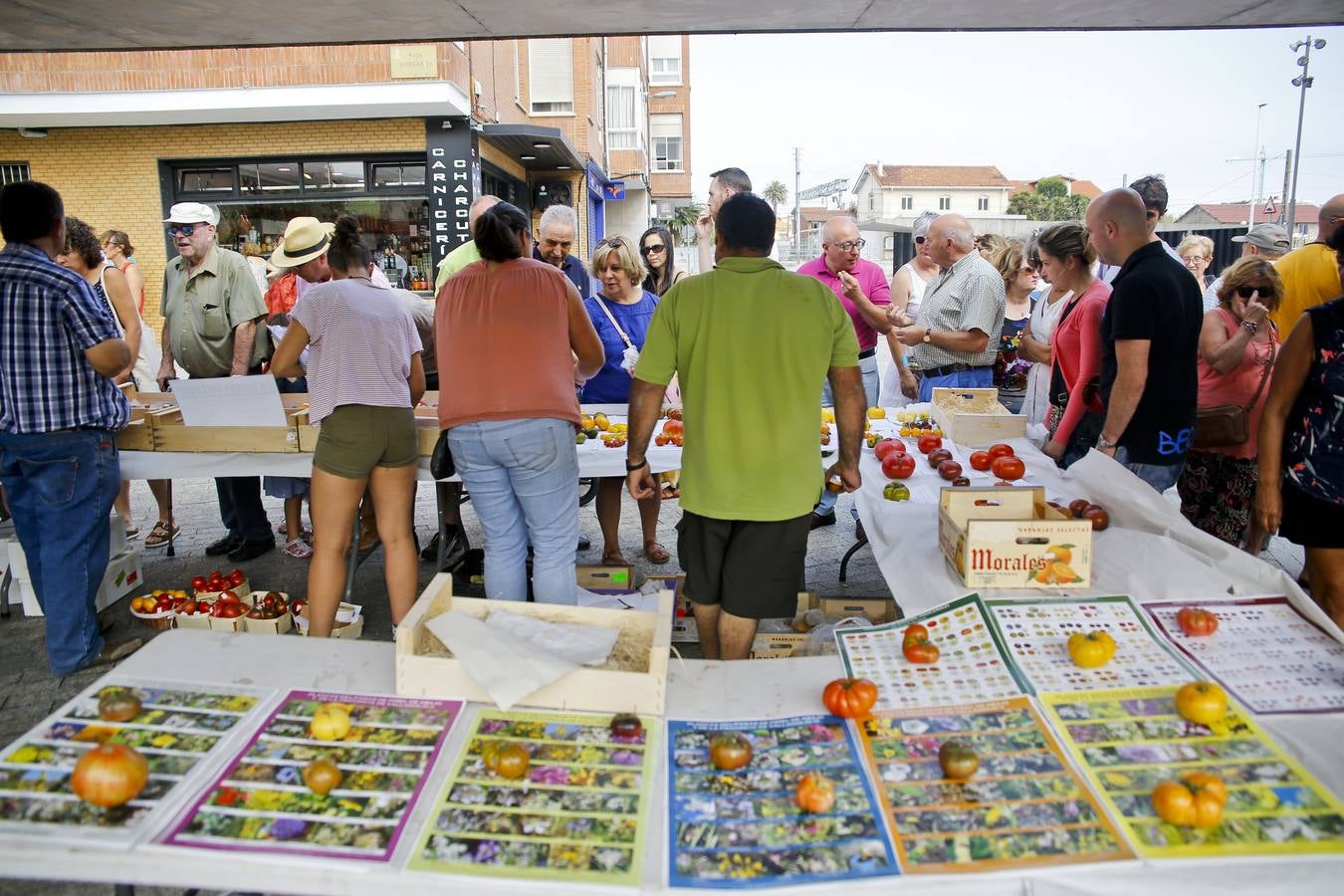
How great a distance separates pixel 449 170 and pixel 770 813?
14.1 metres

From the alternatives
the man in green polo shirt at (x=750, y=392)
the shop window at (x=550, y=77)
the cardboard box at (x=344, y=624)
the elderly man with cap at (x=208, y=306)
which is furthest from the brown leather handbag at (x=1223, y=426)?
the shop window at (x=550, y=77)

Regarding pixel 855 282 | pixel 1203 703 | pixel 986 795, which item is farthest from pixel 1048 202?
pixel 986 795

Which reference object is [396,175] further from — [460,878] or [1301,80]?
[1301,80]

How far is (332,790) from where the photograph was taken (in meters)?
1.55

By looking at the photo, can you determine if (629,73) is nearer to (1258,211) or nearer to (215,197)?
(215,197)

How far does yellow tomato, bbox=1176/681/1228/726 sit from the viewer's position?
1697 millimetres

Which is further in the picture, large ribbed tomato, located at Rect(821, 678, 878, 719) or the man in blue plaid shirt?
the man in blue plaid shirt

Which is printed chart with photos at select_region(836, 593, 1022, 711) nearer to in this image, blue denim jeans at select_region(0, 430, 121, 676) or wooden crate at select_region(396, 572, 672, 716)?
wooden crate at select_region(396, 572, 672, 716)

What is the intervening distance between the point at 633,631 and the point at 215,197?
50.0 ft

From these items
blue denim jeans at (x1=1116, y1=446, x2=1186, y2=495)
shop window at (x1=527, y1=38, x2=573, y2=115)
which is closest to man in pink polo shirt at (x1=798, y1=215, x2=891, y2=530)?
blue denim jeans at (x1=1116, y1=446, x2=1186, y2=495)

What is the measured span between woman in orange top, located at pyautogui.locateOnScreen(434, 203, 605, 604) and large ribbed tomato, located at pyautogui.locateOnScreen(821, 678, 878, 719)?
1697mm

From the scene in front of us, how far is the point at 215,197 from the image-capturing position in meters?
14.4

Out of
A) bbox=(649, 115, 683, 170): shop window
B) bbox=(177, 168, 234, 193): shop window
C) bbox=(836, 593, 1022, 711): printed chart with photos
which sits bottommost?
bbox=(836, 593, 1022, 711): printed chart with photos

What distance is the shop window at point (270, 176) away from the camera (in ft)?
46.9
